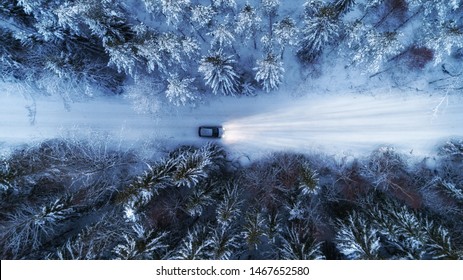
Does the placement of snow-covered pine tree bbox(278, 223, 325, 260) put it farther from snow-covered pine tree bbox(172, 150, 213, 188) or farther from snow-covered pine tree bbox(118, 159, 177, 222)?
snow-covered pine tree bbox(118, 159, 177, 222)

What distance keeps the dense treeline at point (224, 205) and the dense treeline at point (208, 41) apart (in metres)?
5.97

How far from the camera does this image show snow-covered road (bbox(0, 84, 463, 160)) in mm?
27266

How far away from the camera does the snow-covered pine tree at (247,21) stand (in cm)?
2206

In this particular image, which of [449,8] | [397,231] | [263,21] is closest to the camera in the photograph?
[397,231]

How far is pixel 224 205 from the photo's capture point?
2233cm

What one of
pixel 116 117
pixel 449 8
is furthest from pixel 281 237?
pixel 449 8

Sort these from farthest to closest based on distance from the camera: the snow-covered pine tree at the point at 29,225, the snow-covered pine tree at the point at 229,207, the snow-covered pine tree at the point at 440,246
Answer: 1. the snow-covered pine tree at the point at 29,225
2. the snow-covered pine tree at the point at 229,207
3. the snow-covered pine tree at the point at 440,246

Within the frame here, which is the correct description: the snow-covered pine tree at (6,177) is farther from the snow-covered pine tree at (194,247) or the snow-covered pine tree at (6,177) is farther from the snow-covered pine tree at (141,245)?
the snow-covered pine tree at (194,247)

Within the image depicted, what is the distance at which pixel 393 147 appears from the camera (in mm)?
27266

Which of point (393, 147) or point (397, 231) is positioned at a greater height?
point (393, 147)

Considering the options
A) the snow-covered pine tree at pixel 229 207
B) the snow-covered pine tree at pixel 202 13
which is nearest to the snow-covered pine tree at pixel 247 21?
the snow-covered pine tree at pixel 202 13

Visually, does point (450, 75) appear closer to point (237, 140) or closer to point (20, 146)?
point (237, 140)

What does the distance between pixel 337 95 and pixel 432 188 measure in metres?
10.6

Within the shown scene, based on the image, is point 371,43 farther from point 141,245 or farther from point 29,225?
point 29,225
